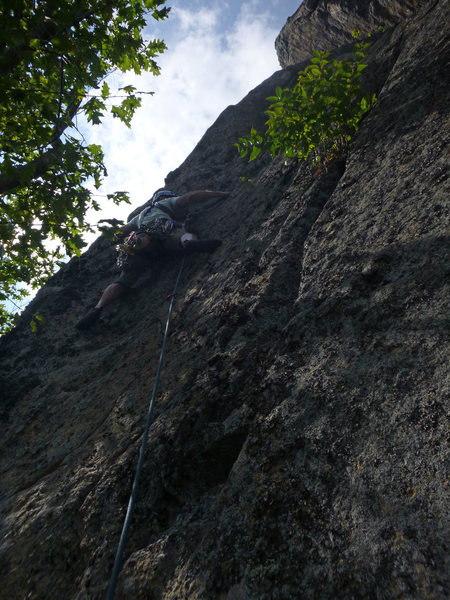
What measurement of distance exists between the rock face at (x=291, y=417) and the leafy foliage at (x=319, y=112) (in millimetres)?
227

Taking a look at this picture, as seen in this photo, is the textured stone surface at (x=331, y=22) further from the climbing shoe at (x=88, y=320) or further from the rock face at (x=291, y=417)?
the climbing shoe at (x=88, y=320)

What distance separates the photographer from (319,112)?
11.8ft

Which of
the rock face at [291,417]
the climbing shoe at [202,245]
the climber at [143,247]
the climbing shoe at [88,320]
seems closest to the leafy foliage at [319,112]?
the rock face at [291,417]

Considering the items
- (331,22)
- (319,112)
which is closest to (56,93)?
(319,112)

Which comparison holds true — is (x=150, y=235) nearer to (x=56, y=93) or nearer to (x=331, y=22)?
(x=56, y=93)

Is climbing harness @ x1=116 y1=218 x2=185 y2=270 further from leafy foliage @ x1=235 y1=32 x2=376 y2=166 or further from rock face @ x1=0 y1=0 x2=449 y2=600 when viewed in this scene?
leafy foliage @ x1=235 y1=32 x2=376 y2=166

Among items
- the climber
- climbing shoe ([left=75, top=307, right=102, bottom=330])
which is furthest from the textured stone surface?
climbing shoe ([left=75, top=307, right=102, bottom=330])

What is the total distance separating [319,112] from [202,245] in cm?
272

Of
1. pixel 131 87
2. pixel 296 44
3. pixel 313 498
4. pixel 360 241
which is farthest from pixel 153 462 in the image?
pixel 296 44

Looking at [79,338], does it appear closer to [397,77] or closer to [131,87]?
[131,87]

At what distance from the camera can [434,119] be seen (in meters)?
2.79

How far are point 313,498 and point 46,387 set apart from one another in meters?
4.41

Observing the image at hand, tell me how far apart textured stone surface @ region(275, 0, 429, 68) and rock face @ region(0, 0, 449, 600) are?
6.40 ft

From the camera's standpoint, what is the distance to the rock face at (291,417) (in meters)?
1.36
